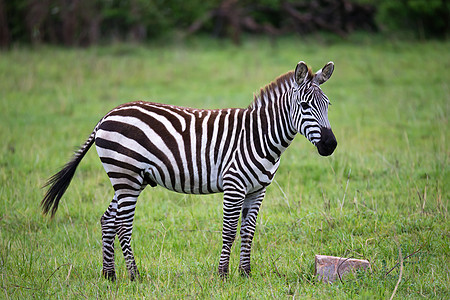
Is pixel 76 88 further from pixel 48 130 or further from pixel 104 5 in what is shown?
pixel 104 5

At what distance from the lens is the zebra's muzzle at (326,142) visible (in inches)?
175

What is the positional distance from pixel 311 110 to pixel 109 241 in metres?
2.45

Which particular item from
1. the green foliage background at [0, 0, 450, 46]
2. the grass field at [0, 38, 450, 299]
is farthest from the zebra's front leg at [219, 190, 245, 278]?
the green foliage background at [0, 0, 450, 46]

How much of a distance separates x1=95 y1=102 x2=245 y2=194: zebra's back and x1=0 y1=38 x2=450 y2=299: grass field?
39.1 inches

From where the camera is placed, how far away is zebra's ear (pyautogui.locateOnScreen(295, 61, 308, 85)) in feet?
15.0

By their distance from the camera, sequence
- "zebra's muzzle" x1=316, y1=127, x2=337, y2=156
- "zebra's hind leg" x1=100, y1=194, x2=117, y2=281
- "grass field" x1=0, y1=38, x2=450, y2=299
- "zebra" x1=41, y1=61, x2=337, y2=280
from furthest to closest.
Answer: "zebra's hind leg" x1=100, y1=194, x2=117, y2=281 < "grass field" x1=0, y1=38, x2=450, y2=299 < "zebra" x1=41, y1=61, x2=337, y2=280 < "zebra's muzzle" x1=316, y1=127, x2=337, y2=156

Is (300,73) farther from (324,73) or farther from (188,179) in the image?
(188,179)

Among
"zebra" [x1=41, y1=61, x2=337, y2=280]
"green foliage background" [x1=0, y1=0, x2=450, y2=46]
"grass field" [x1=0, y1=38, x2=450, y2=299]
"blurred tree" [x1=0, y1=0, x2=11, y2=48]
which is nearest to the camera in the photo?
"zebra" [x1=41, y1=61, x2=337, y2=280]

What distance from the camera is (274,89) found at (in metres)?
4.99

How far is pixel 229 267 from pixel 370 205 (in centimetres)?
234

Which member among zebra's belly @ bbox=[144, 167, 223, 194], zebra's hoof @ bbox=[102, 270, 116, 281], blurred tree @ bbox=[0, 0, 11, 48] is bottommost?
zebra's hoof @ bbox=[102, 270, 116, 281]

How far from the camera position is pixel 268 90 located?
16.5ft

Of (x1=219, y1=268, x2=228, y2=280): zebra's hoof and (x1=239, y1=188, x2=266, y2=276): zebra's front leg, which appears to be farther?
(x1=239, y1=188, x2=266, y2=276): zebra's front leg

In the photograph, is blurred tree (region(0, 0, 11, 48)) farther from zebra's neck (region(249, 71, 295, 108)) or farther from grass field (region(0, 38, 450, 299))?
zebra's neck (region(249, 71, 295, 108))
